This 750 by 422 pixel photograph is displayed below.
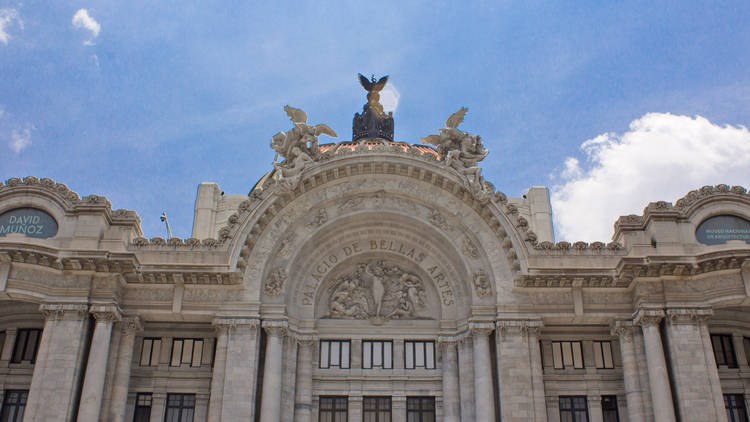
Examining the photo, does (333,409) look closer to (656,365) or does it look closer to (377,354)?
(377,354)

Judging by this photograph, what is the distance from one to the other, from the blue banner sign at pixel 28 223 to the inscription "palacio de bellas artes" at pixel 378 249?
1165cm

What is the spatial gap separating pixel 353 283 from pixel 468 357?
6507 mm

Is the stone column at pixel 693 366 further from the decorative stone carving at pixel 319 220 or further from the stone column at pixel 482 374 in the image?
the decorative stone carving at pixel 319 220

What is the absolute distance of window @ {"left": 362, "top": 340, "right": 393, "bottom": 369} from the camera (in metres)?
31.5

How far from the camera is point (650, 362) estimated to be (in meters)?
27.8

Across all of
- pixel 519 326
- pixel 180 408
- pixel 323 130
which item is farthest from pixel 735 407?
pixel 180 408

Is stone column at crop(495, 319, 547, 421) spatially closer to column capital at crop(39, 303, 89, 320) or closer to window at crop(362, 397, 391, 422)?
window at crop(362, 397, 391, 422)

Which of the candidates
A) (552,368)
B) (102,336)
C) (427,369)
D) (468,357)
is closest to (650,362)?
(552,368)

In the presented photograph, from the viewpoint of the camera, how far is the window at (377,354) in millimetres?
31547

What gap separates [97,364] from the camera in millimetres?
27562

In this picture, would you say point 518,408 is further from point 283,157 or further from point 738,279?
point 283,157

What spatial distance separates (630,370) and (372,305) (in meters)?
11.7

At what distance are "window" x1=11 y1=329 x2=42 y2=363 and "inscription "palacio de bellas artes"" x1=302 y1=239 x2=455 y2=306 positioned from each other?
39.8 ft

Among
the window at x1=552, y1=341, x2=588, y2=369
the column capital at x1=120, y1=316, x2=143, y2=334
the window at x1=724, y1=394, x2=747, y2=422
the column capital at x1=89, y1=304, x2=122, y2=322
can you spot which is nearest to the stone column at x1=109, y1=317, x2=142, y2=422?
the column capital at x1=120, y1=316, x2=143, y2=334
